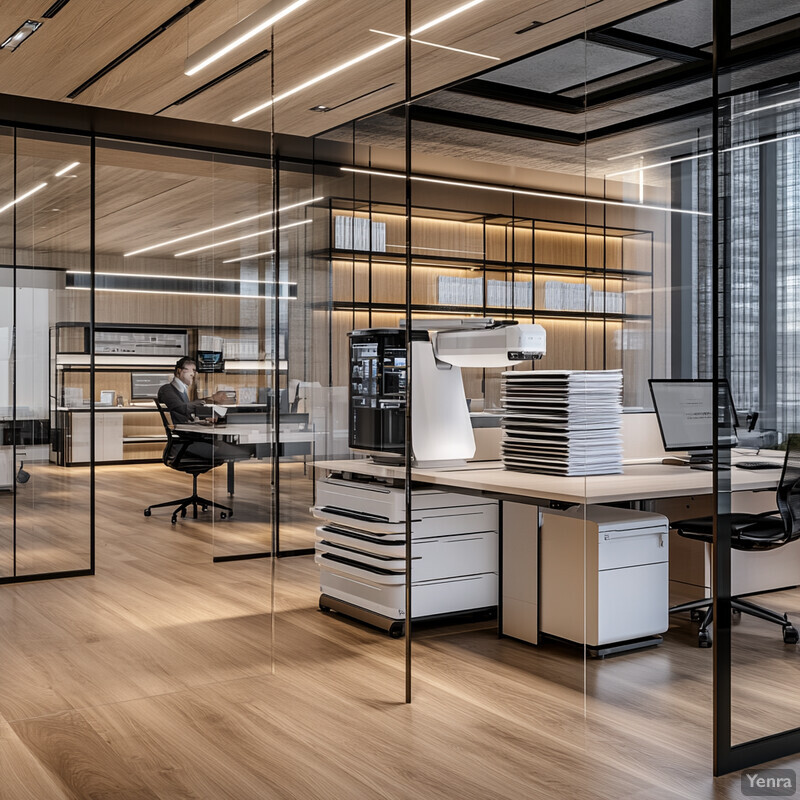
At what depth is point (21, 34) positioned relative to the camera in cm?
457

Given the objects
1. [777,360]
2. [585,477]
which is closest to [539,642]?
[585,477]

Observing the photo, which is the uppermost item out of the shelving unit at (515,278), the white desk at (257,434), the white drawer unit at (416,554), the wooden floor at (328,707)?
the shelving unit at (515,278)

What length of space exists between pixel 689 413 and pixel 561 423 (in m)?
0.89

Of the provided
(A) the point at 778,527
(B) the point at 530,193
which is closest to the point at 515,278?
(B) the point at 530,193

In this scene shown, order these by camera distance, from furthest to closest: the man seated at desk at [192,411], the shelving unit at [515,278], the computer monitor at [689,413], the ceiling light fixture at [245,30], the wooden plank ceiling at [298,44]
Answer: the man seated at desk at [192,411] < the ceiling light fixture at [245,30] < the wooden plank ceiling at [298,44] < the shelving unit at [515,278] < the computer monitor at [689,413]

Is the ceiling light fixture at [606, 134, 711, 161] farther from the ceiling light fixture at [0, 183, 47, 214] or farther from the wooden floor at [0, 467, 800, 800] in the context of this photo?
the ceiling light fixture at [0, 183, 47, 214]

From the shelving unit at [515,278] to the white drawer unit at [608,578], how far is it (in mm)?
777

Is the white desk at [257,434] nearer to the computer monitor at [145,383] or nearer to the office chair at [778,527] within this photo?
the office chair at [778,527]

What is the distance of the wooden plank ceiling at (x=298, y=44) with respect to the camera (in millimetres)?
3535

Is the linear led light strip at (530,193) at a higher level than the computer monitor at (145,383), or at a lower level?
higher

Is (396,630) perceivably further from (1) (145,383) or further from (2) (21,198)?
(1) (145,383)

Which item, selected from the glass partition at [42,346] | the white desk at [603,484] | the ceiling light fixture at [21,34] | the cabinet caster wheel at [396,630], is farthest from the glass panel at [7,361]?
the white desk at [603,484]

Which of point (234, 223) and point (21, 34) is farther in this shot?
point (234, 223)

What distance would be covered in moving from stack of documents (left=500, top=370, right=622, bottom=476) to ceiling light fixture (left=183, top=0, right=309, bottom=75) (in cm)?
176
